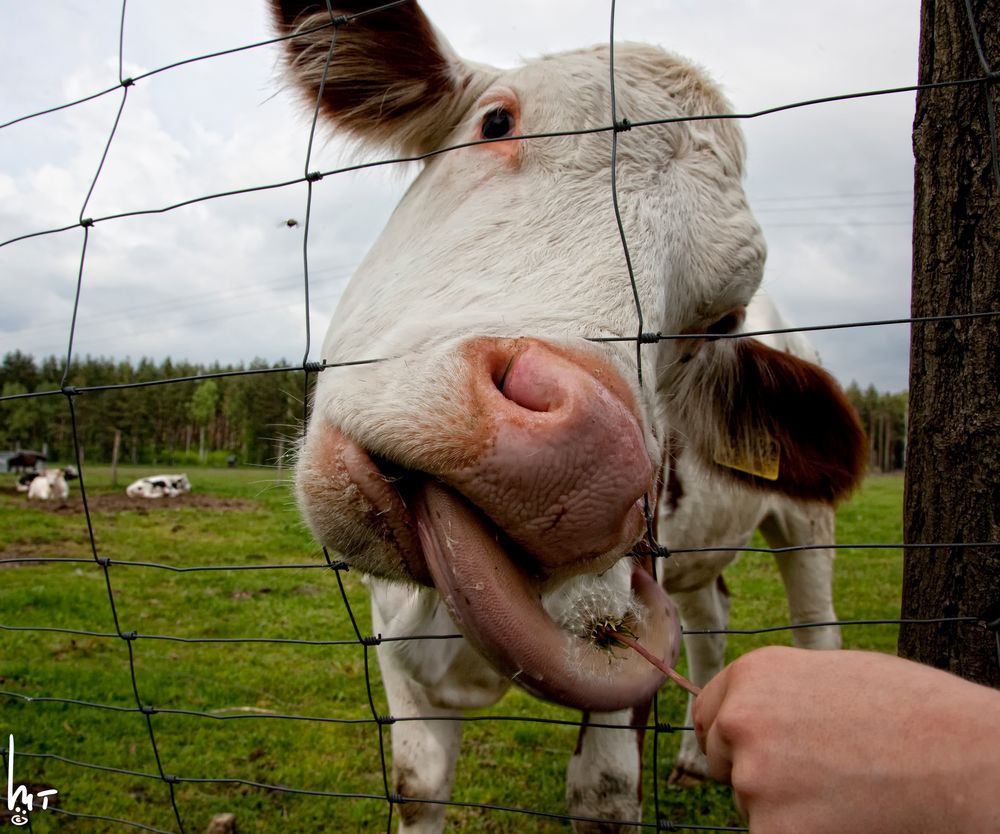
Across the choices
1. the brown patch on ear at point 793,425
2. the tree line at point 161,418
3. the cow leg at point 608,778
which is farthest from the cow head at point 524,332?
the tree line at point 161,418

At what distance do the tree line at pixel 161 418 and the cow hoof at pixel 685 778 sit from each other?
38.7m

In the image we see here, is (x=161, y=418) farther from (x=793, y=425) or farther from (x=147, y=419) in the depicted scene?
(x=793, y=425)

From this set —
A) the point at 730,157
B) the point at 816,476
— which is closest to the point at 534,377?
the point at 730,157

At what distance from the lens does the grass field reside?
335 cm

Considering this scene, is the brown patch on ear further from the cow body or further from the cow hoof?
the cow body

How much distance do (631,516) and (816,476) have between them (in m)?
1.67

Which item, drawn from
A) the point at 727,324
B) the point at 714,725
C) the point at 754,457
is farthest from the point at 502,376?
the point at 754,457

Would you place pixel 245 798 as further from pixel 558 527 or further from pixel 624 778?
pixel 558 527

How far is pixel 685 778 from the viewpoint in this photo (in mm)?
3992

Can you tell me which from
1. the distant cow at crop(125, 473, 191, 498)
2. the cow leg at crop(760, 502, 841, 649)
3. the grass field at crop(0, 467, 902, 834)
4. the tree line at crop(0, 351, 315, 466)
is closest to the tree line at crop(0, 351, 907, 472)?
the tree line at crop(0, 351, 315, 466)

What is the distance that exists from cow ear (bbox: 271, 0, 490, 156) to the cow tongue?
1347 millimetres

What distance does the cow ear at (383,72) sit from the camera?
2.10 metres

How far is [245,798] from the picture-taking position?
349 cm

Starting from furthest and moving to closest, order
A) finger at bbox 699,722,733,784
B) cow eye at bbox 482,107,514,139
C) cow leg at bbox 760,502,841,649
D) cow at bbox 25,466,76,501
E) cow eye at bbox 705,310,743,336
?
cow at bbox 25,466,76,501 < cow leg at bbox 760,502,841,649 < cow eye at bbox 705,310,743,336 < cow eye at bbox 482,107,514,139 < finger at bbox 699,722,733,784
